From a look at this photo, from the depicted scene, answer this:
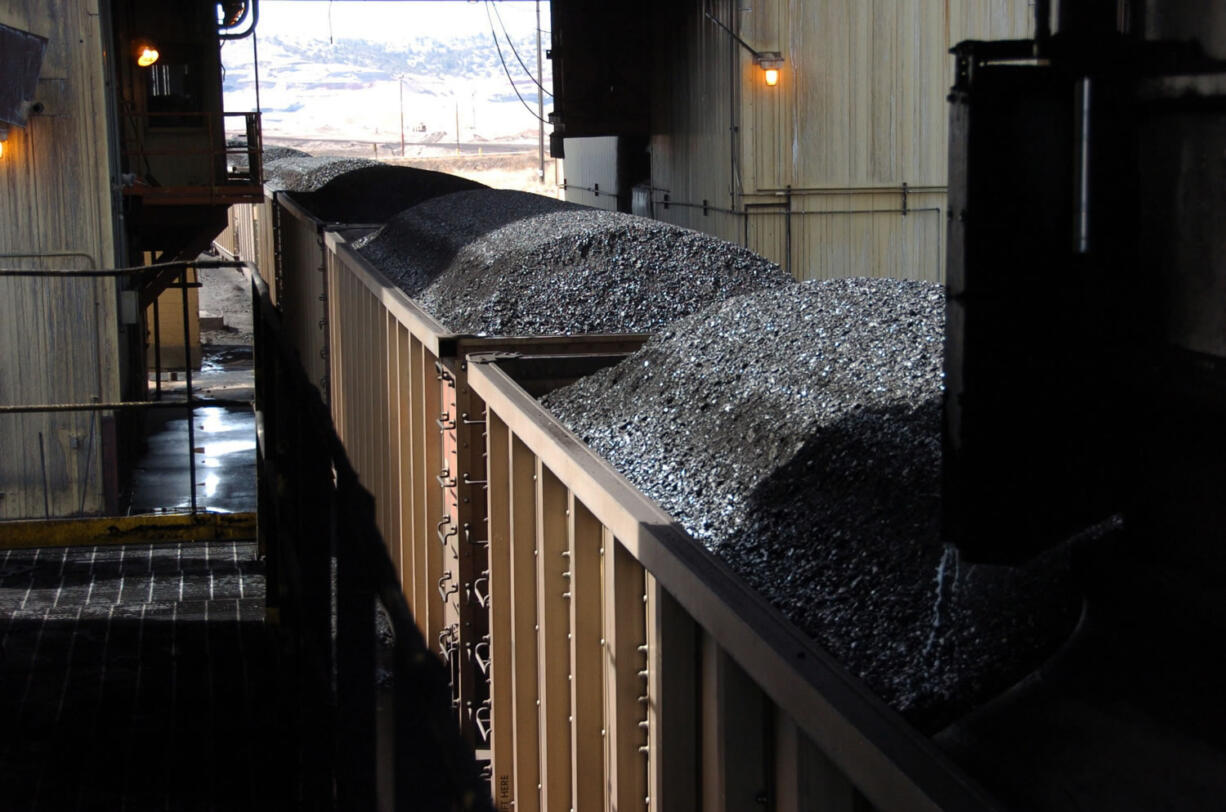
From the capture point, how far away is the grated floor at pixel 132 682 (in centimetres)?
616

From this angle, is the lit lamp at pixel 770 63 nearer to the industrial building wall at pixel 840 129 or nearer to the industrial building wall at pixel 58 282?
the industrial building wall at pixel 840 129

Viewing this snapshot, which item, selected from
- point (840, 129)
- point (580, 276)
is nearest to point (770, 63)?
point (840, 129)

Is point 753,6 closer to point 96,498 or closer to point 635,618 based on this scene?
point 96,498

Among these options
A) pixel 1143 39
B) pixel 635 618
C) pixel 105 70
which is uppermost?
pixel 105 70

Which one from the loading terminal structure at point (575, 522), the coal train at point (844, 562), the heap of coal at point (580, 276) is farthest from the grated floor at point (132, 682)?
the heap of coal at point (580, 276)

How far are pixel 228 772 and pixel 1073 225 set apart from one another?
5.36m

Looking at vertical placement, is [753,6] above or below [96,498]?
above

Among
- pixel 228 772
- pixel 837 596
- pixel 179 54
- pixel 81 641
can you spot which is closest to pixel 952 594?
pixel 837 596

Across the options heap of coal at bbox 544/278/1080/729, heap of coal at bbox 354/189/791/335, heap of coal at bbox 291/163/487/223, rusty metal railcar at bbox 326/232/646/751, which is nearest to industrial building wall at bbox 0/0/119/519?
heap of coal at bbox 291/163/487/223

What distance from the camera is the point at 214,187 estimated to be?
15.5 metres

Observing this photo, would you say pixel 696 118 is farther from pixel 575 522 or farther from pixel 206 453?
pixel 575 522

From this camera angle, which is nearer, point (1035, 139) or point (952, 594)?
point (1035, 139)

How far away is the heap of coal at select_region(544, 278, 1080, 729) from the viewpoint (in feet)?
7.97

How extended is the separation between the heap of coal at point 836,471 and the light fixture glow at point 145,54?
45.0 feet
